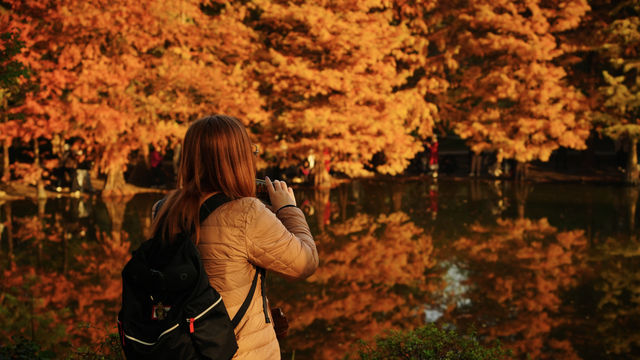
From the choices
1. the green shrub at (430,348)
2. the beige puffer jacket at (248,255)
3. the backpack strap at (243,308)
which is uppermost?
the beige puffer jacket at (248,255)

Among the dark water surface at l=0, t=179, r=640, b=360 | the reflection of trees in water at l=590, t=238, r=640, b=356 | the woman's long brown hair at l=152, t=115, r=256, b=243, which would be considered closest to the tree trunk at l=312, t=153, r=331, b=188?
the dark water surface at l=0, t=179, r=640, b=360

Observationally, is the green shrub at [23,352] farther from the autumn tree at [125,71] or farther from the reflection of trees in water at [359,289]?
the autumn tree at [125,71]

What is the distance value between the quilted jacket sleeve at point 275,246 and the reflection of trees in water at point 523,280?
4964 millimetres

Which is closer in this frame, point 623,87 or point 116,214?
point 116,214

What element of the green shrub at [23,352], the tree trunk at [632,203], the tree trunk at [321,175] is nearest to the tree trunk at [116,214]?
the tree trunk at [321,175]

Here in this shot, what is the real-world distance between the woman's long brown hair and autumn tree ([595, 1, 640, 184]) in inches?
949

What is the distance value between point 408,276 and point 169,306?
822cm

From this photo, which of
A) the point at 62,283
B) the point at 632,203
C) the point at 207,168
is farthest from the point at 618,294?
the point at 632,203

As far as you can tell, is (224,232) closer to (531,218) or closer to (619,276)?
(619,276)

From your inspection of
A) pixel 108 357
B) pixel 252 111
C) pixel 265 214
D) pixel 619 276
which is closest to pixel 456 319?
pixel 619 276

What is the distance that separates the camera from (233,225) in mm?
2518

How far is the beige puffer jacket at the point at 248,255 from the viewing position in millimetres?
2516

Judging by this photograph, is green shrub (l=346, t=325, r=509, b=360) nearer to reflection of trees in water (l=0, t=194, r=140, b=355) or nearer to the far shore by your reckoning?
reflection of trees in water (l=0, t=194, r=140, b=355)

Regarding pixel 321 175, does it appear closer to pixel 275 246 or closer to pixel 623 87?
pixel 623 87
